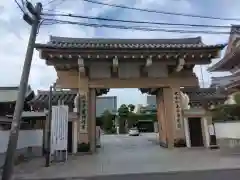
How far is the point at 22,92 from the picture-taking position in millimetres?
7809

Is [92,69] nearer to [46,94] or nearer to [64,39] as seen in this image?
[64,39]

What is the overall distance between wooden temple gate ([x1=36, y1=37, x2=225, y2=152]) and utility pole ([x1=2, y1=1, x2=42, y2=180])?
5089mm

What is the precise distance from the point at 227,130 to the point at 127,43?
25.3ft

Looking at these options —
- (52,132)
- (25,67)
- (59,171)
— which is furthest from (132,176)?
(52,132)

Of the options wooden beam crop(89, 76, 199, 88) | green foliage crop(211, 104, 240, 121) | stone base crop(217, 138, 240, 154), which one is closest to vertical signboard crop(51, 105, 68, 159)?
wooden beam crop(89, 76, 199, 88)

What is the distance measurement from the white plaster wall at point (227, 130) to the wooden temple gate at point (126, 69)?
198cm

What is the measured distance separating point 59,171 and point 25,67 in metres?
3.83

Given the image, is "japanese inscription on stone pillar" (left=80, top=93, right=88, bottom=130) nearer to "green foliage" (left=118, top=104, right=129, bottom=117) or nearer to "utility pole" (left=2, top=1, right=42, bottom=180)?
"utility pole" (left=2, top=1, right=42, bottom=180)

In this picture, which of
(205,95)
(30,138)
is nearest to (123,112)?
(205,95)

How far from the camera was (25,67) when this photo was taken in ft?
26.5

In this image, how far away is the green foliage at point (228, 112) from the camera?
1265cm

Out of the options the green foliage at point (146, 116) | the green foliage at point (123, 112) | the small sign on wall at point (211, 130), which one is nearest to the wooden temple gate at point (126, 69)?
Answer: the small sign on wall at point (211, 130)

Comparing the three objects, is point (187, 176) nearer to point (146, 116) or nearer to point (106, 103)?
point (146, 116)

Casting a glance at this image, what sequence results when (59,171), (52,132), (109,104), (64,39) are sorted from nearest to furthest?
(59,171), (52,132), (64,39), (109,104)
